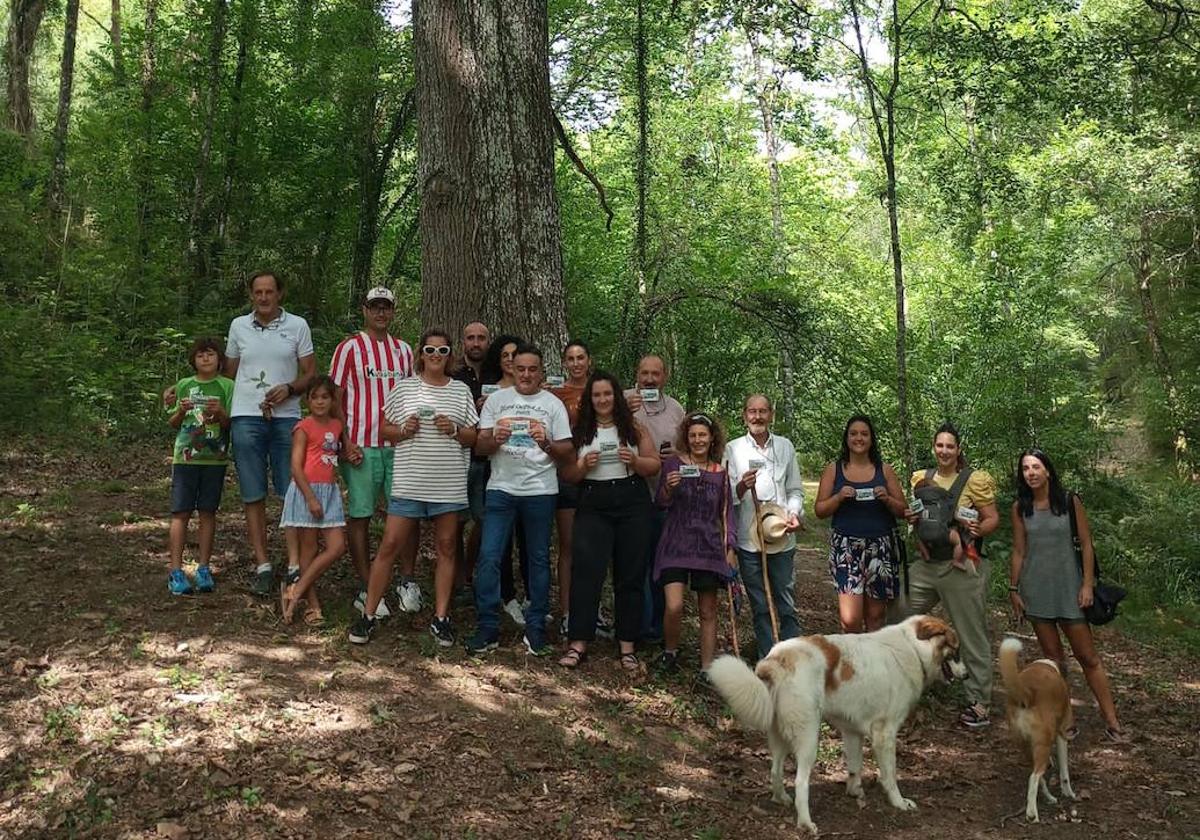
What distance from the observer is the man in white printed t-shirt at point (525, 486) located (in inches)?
226

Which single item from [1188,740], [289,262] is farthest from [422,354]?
[289,262]

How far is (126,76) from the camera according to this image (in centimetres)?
1432

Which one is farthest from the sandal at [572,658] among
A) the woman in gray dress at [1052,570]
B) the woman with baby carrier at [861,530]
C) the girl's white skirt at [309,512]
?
the woman in gray dress at [1052,570]

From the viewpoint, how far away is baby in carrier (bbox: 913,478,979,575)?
6.07 m

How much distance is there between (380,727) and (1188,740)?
572 cm

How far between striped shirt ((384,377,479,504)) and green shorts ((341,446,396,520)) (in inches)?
11.6

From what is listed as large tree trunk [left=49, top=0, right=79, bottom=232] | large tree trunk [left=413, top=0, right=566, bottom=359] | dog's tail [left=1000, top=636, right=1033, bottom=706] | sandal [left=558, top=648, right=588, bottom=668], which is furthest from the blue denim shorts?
large tree trunk [left=49, top=0, right=79, bottom=232]

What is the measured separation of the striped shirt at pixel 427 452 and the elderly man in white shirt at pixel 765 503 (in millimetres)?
1894

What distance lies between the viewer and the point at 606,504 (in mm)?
5938

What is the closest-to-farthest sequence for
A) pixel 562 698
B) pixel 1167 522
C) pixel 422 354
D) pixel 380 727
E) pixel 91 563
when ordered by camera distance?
pixel 380 727, pixel 562 698, pixel 422 354, pixel 91 563, pixel 1167 522

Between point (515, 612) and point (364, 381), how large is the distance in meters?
1.93

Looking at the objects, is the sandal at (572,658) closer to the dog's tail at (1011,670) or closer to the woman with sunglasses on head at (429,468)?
the woman with sunglasses on head at (429,468)

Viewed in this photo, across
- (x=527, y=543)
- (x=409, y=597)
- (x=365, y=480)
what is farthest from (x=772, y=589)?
(x=365, y=480)

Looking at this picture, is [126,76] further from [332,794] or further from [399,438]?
[332,794]
